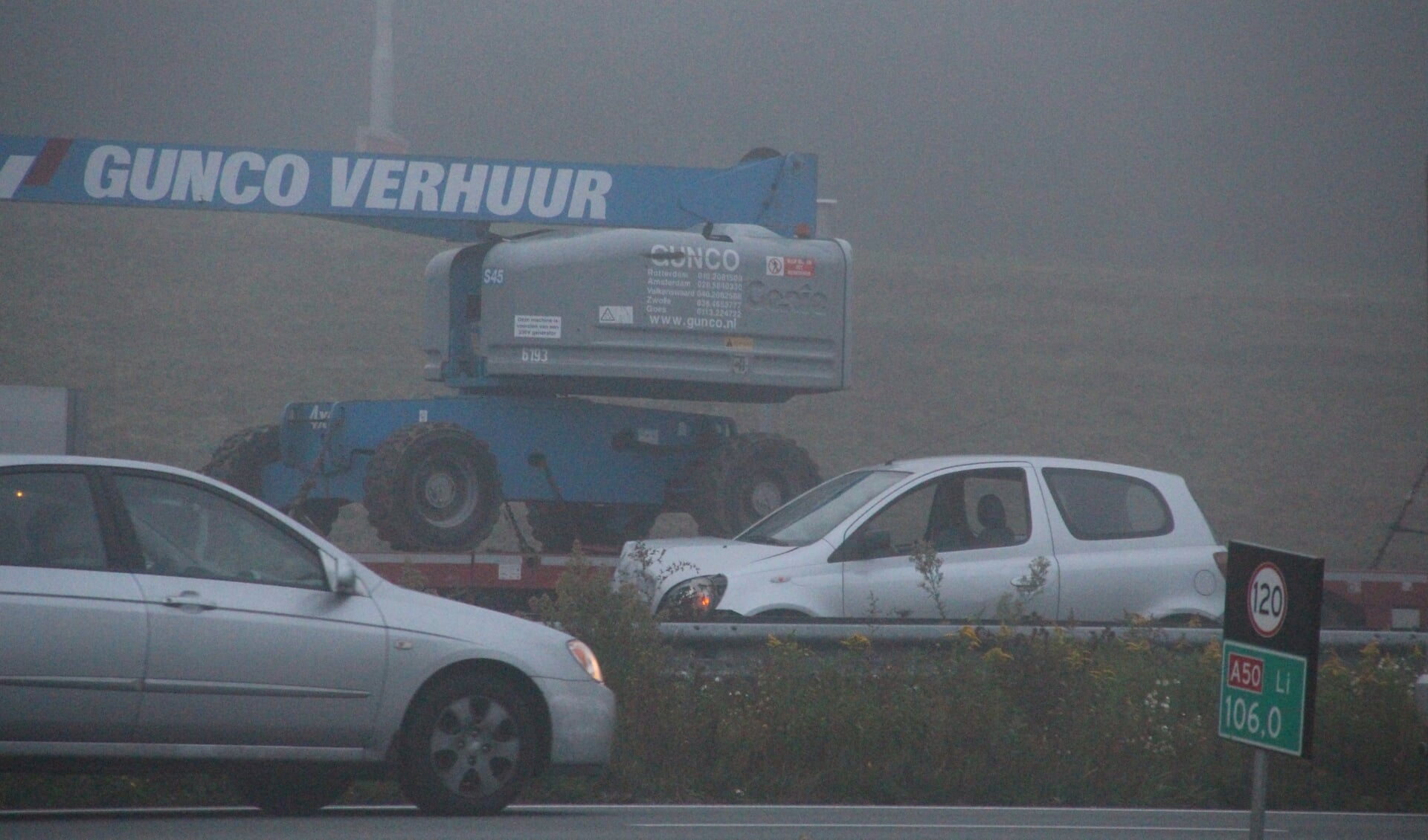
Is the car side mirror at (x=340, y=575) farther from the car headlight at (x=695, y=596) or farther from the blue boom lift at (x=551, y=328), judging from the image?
the blue boom lift at (x=551, y=328)

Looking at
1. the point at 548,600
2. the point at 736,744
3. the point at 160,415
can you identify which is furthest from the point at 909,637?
the point at 160,415

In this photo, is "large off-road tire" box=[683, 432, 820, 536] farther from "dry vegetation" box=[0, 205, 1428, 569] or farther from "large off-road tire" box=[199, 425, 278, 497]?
"dry vegetation" box=[0, 205, 1428, 569]

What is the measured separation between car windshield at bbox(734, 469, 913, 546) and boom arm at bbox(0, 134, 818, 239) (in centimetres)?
408

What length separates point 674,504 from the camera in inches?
626

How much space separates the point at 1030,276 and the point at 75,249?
1036 inches

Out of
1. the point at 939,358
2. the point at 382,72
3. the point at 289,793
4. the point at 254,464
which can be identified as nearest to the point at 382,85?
the point at 382,72

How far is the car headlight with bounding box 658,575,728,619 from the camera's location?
34.9 ft

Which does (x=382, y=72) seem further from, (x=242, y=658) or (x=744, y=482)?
(x=242, y=658)

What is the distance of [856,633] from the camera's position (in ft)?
31.8

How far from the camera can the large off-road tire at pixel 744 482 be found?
601 inches

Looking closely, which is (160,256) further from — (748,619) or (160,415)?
(748,619)

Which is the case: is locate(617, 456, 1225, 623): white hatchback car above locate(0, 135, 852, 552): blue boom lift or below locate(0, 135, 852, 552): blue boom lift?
below

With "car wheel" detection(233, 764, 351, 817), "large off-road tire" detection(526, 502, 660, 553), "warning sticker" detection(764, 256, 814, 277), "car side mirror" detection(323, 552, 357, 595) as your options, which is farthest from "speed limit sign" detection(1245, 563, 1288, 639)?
"large off-road tire" detection(526, 502, 660, 553)

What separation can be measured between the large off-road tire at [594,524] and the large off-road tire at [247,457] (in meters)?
2.37
